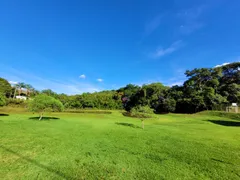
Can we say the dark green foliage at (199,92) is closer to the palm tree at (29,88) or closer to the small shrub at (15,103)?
the small shrub at (15,103)

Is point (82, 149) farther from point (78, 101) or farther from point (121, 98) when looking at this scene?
point (121, 98)

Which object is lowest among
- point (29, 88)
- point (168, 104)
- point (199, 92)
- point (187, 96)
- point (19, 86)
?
point (168, 104)

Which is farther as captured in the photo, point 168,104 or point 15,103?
point 15,103

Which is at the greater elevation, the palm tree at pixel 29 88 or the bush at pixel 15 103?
the palm tree at pixel 29 88

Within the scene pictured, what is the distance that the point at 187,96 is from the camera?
4356 centimetres

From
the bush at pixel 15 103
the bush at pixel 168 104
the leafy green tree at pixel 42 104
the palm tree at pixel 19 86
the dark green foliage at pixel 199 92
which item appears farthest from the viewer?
the palm tree at pixel 19 86

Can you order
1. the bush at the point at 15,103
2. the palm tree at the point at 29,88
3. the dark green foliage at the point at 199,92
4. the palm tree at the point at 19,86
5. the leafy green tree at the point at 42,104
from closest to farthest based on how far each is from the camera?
the leafy green tree at the point at 42,104 → the dark green foliage at the point at 199,92 → the bush at the point at 15,103 → the palm tree at the point at 19,86 → the palm tree at the point at 29,88

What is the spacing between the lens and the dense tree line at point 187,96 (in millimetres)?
39312

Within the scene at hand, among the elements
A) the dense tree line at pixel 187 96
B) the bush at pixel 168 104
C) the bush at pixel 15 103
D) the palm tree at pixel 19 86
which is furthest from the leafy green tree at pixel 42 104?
the palm tree at pixel 19 86

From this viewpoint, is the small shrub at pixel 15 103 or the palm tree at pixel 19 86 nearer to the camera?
the small shrub at pixel 15 103

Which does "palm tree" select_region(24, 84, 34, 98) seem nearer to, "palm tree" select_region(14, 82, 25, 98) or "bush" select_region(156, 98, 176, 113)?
"palm tree" select_region(14, 82, 25, 98)

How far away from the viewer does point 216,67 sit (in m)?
44.1

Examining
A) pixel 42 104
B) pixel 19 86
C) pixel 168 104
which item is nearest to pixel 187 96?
pixel 168 104

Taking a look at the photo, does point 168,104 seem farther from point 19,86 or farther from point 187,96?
point 19,86
